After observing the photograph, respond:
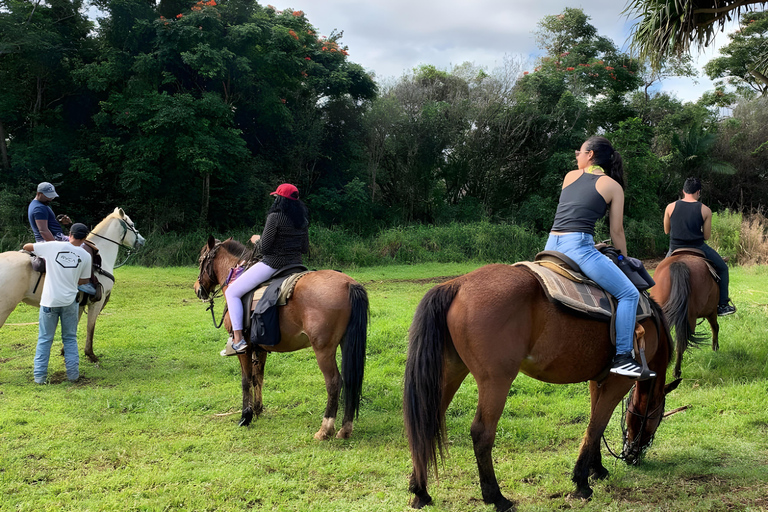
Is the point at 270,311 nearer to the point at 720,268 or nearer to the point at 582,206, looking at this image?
the point at 582,206

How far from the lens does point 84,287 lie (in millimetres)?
7312

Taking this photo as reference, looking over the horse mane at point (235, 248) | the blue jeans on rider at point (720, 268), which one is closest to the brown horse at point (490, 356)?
the horse mane at point (235, 248)

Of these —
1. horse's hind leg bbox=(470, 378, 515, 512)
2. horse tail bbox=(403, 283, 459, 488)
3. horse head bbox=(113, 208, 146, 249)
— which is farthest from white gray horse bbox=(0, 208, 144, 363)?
horse's hind leg bbox=(470, 378, 515, 512)

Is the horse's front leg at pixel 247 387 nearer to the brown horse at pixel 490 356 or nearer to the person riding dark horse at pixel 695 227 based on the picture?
the brown horse at pixel 490 356

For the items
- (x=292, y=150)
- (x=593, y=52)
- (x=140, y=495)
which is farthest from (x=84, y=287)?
(x=593, y=52)

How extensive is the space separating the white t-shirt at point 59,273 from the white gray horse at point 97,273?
0.52 m

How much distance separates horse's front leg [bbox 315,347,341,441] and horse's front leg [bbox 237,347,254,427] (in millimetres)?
811

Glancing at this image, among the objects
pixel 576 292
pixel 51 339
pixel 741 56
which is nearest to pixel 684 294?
pixel 576 292

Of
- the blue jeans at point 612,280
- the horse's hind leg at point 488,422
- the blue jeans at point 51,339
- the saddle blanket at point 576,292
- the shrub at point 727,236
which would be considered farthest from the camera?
the shrub at point 727,236

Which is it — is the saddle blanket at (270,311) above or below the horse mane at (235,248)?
below

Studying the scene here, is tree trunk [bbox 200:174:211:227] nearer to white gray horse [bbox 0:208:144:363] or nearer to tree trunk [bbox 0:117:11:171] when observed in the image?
tree trunk [bbox 0:117:11:171]

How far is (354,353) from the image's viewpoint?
4.96 meters

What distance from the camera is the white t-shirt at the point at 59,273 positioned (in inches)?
252

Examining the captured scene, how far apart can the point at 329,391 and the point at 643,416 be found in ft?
8.77
